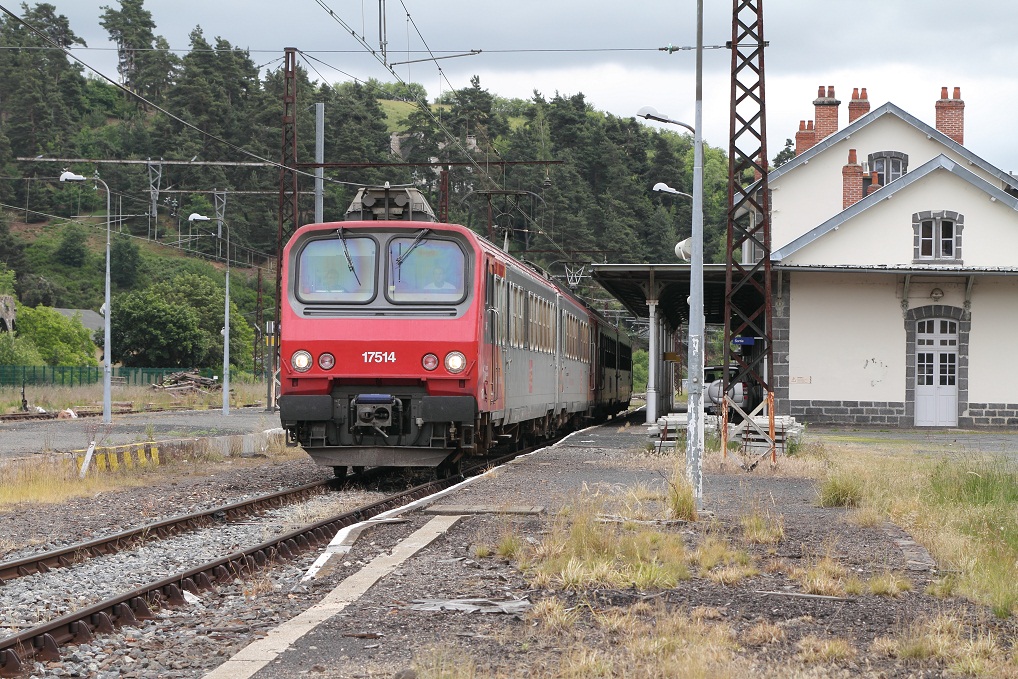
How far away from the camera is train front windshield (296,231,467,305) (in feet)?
51.5

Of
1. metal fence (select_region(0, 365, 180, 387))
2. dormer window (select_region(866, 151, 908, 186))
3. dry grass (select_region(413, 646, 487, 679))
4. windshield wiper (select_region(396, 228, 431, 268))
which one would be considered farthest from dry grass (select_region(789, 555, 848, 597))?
metal fence (select_region(0, 365, 180, 387))

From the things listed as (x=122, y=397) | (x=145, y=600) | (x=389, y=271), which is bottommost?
(x=145, y=600)

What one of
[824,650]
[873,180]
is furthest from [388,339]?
[873,180]

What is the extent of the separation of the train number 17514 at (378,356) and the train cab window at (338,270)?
0.71 m

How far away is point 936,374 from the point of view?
31719 millimetres

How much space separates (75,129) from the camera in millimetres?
116000

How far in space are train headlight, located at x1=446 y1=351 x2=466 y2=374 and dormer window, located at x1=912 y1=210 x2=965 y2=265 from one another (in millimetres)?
20788

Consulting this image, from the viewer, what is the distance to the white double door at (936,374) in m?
31.6

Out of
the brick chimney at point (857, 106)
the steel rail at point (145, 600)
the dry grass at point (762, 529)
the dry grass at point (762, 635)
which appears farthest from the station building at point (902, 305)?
the dry grass at point (762, 635)

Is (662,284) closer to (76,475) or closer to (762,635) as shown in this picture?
(76,475)

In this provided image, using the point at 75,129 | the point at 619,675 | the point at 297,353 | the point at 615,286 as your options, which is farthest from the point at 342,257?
the point at 75,129

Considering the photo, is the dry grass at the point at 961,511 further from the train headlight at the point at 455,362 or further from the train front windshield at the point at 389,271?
the train front windshield at the point at 389,271

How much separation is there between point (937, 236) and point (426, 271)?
20905 millimetres

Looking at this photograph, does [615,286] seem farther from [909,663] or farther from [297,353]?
[909,663]
